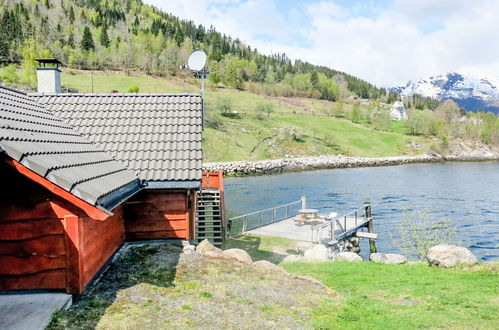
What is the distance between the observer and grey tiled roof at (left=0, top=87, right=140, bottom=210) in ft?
19.4

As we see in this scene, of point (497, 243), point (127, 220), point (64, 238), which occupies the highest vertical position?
point (64, 238)

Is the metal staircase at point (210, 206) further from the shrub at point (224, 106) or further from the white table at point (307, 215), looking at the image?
the shrub at point (224, 106)

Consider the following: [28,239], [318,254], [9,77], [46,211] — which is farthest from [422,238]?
[9,77]

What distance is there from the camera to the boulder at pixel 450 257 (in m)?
12.0

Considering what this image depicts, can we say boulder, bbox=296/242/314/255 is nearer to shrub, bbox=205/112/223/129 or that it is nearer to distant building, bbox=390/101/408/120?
shrub, bbox=205/112/223/129

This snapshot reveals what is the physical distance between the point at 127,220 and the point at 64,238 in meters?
4.02

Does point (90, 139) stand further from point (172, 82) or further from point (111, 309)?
point (172, 82)

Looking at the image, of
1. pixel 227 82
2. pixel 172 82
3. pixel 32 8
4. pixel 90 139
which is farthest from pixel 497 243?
pixel 32 8

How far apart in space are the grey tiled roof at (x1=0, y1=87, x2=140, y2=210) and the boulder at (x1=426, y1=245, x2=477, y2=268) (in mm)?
9711

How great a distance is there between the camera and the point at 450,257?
12203 millimetres

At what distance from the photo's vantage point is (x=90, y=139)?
11320mm

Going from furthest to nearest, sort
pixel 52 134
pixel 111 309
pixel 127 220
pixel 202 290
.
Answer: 1. pixel 127 220
2. pixel 52 134
3. pixel 202 290
4. pixel 111 309

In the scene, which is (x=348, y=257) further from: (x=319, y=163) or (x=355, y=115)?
(x=355, y=115)

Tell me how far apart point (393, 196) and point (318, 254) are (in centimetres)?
2572
